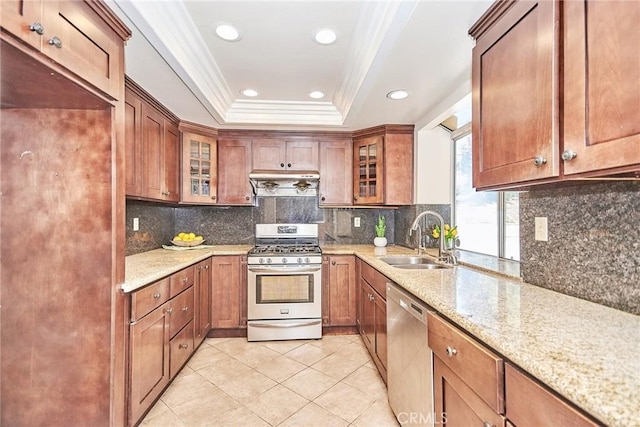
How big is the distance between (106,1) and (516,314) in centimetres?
213

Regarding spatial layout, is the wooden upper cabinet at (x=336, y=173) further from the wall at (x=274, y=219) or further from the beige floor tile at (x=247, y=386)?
the beige floor tile at (x=247, y=386)

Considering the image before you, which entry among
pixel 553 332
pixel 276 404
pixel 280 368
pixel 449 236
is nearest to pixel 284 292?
pixel 280 368

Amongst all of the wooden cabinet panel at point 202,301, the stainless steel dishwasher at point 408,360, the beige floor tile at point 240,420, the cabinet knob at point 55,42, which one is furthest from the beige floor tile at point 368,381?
the cabinet knob at point 55,42

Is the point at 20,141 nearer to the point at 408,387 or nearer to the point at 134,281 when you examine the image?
the point at 134,281

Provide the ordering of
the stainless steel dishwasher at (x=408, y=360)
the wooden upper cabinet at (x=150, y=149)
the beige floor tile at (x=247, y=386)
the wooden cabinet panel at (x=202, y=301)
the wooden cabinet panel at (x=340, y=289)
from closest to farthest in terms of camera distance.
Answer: the stainless steel dishwasher at (x=408, y=360), the beige floor tile at (x=247, y=386), the wooden upper cabinet at (x=150, y=149), the wooden cabinet panel at (x=202, y=301), the wooden cabinet panel at (x=340, y=289)

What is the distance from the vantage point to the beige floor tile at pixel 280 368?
7.47 ft

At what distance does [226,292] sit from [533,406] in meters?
2.73

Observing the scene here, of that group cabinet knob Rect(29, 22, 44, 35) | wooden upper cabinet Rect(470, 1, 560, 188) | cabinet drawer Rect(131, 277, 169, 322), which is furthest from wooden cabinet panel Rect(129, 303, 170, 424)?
wooden upper cabinet Rect(470, 1, 560, 188)

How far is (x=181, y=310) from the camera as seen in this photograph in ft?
7.44

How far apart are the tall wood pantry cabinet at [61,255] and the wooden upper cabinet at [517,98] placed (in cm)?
173

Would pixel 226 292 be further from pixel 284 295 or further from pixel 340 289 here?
pixel 340 289

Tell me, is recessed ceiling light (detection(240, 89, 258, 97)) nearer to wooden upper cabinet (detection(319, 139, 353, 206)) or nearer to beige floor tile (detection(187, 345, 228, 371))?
wooden upper cabinet (detection(319, 139, 353, 206))

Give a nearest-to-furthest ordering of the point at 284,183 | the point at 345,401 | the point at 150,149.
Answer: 1. the point at 345,401
2. the point at 150,149
3. the point at 284,183

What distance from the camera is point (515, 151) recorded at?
1169 millimetres
